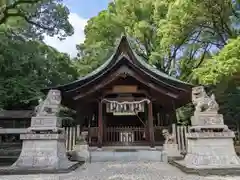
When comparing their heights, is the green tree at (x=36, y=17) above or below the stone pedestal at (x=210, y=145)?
above

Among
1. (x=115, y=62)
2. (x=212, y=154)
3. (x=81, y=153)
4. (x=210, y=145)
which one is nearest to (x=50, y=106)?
(x=81, y=153)

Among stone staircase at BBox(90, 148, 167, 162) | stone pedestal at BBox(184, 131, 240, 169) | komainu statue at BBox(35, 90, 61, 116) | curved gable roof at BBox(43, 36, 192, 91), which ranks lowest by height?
stone staircase at BBox(90, 148, 167, 162)

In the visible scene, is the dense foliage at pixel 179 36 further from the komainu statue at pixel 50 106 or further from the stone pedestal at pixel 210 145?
the komainu statue at pixel 50 106

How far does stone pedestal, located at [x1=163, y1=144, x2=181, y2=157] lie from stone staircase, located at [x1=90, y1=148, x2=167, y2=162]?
0.25 meters

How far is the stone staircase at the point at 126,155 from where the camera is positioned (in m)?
10.4

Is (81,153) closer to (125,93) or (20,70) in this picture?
(125,93)

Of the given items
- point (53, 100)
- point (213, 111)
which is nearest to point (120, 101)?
point (53, 100)

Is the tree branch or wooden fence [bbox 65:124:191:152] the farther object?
the tree branch

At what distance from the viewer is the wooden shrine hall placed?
1121 cm

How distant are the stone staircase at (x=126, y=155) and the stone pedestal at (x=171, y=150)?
246 mm

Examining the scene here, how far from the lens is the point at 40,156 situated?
748 cm

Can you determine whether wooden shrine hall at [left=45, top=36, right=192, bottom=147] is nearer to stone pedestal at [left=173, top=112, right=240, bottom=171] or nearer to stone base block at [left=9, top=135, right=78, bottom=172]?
stone base block at [left=9, top=135, right=78, bottom=172]

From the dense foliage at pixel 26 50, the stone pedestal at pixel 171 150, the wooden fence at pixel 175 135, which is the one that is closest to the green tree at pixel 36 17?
the dense foliage at pixel 26 50

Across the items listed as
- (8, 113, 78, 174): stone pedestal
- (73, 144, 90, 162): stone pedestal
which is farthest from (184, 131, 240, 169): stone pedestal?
(73, 144, 90, 162): stone pedestal
